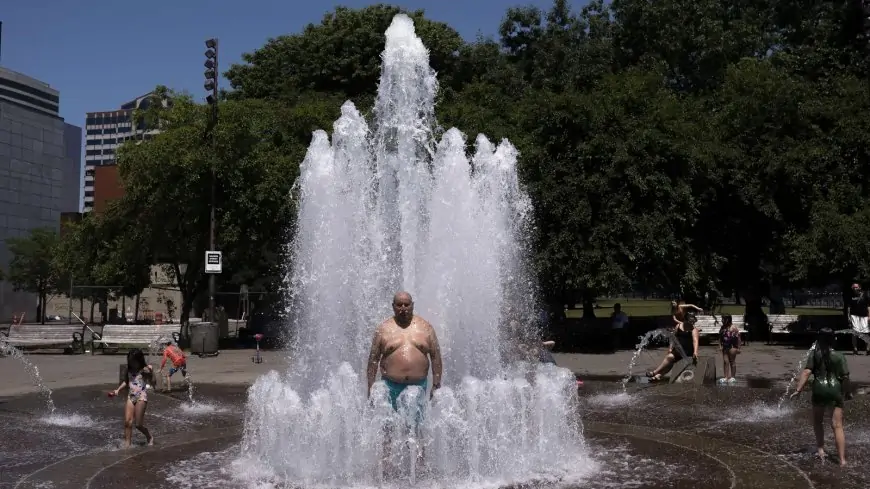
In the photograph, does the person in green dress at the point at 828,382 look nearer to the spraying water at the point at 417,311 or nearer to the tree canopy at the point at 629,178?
the spraying water at the point at 417,311

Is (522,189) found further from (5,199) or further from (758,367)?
(5,199)

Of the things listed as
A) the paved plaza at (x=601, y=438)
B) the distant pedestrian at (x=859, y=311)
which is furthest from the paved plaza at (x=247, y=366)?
the distant pedestrian at (x=859, y=311)

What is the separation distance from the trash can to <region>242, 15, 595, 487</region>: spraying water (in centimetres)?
599

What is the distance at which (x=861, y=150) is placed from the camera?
888 inches

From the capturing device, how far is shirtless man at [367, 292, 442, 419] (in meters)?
6.91

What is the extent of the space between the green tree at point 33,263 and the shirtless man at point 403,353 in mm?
43759

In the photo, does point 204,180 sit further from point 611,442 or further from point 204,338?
point 611,442

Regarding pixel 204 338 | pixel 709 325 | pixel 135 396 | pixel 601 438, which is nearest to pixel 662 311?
pixel 709 325

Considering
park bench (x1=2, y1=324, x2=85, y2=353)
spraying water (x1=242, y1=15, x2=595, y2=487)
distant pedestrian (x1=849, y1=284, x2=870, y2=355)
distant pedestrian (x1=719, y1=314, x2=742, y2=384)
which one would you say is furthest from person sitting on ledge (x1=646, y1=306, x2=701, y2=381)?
park bench (x1=2, y1=324, x2=85, y2=353)

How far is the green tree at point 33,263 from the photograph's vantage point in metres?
46.5

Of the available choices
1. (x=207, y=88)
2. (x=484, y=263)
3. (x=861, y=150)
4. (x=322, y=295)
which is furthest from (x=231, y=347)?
(x=861, y=150)

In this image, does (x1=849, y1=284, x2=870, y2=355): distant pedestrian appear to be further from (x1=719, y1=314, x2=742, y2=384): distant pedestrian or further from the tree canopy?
(x1=719, y1=314, x2=742, y2=384): distant pedestrian

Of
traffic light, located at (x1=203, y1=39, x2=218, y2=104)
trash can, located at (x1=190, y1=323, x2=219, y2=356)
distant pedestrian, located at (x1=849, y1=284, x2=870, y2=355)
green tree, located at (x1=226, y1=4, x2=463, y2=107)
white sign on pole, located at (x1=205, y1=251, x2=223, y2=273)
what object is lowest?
trash can, located at (x1=190, y1=323, x2=219, y2=356)

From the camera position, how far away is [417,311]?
11.1 metres
